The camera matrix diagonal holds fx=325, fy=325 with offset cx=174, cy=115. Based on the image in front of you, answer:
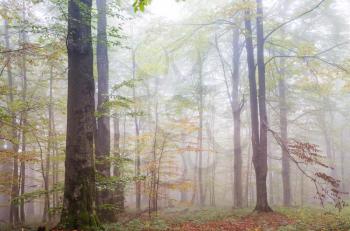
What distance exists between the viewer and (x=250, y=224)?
10750mm

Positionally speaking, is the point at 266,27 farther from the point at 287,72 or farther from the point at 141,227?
the point at 141,227

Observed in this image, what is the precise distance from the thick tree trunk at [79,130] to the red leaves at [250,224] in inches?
140

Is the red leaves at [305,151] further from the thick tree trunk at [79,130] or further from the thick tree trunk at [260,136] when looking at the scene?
the thick tree trunk at [79,130]

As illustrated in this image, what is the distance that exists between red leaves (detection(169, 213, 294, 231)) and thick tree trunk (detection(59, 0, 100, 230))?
11.7ft

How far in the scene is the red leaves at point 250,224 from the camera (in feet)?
33.0

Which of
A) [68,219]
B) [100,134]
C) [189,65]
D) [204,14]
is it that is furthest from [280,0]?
[68,219]

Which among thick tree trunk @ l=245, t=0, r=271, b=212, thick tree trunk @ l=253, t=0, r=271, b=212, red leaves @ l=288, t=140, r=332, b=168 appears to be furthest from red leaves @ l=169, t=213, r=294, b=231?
red leaves @ l=288, t=140, r=332, b=168

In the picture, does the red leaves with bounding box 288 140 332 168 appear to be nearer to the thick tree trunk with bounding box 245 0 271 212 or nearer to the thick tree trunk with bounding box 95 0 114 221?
the thick tree trunk with bounding box 245 0 271 212

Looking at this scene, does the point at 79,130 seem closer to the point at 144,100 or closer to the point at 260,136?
the point at 260,136

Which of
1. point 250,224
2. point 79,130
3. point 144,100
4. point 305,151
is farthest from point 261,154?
point 144,100

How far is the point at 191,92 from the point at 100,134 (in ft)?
38.8

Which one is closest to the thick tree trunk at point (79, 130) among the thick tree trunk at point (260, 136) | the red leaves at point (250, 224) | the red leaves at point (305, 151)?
the red leaves at point (250, 224)

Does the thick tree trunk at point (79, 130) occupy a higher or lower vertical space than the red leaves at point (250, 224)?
higher

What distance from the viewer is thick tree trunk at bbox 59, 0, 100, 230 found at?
736cm
